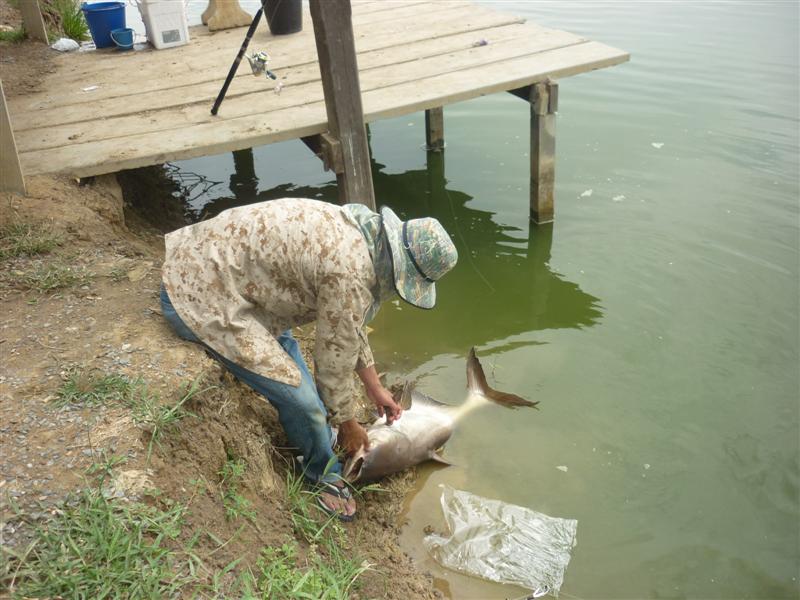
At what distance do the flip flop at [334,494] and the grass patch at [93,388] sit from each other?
1.07 meters

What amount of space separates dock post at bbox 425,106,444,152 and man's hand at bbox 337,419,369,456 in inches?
219

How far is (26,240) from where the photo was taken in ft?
13.8

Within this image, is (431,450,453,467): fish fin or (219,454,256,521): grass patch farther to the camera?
(431,450,453,467): fish fin

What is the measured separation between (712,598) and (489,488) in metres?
1.25

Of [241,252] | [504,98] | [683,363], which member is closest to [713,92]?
[504,98]

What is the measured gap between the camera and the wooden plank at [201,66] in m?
5.98

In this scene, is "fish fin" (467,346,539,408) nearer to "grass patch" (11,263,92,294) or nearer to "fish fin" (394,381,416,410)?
"fish fin" (394,381,416,410)

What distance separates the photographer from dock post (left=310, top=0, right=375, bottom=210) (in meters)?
4.53

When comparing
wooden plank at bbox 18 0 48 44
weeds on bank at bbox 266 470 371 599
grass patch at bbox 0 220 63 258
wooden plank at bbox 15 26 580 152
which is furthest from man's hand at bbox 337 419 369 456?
wooden plank at bbox 18 0 48 44

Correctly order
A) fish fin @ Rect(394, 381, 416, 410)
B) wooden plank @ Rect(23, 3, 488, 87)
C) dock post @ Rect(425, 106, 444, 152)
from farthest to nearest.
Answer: dock post @ Rect(425, 106, 444, 152) → wooden plank @ Rect(23, 3, 488, 87) → fish fin @ Rect(394, 381, 416, 410)

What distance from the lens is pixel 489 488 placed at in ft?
13.8

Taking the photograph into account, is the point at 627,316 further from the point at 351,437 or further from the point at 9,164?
the point at 9,164

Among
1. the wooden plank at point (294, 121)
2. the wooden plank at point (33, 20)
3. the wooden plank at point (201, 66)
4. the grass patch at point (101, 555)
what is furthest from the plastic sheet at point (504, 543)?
the wooden plank at point (33, 20)

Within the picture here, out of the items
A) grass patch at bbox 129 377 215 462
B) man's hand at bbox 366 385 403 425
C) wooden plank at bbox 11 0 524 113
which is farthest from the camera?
wooden plank at bbox 11 0 524 113
